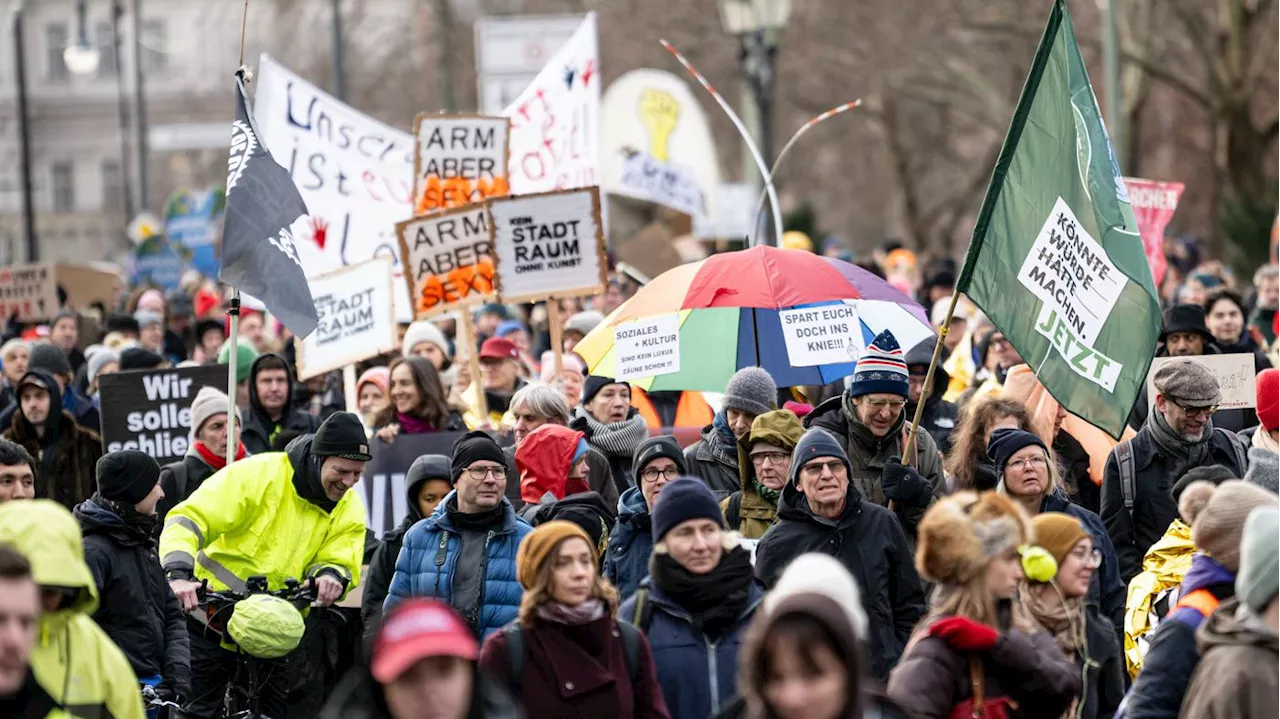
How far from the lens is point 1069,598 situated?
6414 millimetres

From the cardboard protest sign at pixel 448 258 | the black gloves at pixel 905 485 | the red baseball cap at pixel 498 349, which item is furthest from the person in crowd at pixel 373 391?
the black gloves at pixel 905 485

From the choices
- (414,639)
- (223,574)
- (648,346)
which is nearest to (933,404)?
(648,346)

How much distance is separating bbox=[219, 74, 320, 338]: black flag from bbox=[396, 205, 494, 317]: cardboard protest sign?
2486mm

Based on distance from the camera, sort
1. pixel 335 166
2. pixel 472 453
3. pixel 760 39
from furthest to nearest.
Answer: pixel 760 39 < pixel 335 166 < pixel 472 453

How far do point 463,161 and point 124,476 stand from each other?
7087mm

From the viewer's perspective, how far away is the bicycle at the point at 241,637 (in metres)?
8.28

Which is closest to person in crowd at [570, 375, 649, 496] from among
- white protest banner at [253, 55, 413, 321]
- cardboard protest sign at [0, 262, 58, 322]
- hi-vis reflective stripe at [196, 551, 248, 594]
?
hi-vis reflective stripe at [196, 551, 248, 594]

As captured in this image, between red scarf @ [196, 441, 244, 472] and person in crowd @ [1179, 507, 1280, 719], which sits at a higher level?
person in crowd @ [1179, 507, 1280, 719]

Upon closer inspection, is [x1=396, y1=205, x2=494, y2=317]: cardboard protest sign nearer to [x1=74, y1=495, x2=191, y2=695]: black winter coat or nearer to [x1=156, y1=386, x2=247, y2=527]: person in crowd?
[x1=156, y1=386, x2=247, y2=527]: person in crowd

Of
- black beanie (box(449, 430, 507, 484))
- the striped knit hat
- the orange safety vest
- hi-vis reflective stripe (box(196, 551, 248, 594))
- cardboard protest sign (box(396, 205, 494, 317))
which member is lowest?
hi-vis reflective stripe (box(196, 551, 248, 594))

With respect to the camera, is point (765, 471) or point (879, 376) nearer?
point (765, 471)

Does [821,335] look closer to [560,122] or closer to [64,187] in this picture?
[560,122]

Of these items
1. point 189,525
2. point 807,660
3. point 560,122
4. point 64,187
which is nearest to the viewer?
point 807,660

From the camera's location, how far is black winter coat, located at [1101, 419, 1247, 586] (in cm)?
885
